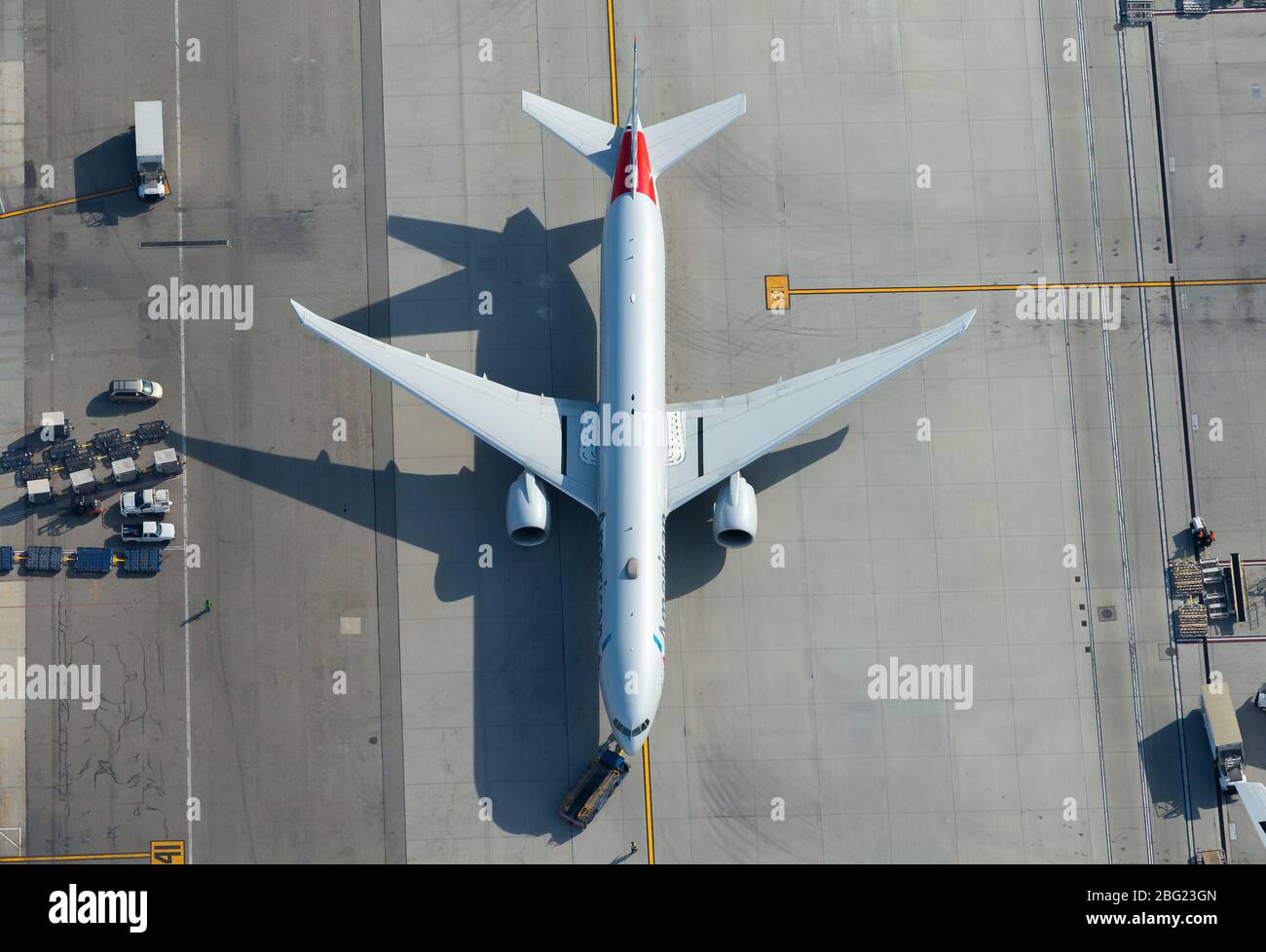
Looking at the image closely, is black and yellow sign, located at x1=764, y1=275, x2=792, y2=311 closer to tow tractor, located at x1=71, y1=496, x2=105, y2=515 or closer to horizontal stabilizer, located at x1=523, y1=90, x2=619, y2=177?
horizontal stabilizer, located at x1=523, y1=90, x2=619, y2=177

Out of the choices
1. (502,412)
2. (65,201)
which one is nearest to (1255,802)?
(502,412)

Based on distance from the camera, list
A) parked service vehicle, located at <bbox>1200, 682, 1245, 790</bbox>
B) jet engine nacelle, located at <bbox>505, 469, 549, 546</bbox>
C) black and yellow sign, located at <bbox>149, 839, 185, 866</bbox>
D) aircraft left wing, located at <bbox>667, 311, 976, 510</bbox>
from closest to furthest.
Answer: jet engine nacelle, located at <bbox>505, 469, 549, 546</bbox> < aircraft left wing, located at <bbox>667, 311, 976, 510</bbox> < black and yellow sign, located at <bbox>149, 839, 185, 866</bbox> < parked service vehicle, located at <bbox>1200, 682, 1245, 790</bbox>

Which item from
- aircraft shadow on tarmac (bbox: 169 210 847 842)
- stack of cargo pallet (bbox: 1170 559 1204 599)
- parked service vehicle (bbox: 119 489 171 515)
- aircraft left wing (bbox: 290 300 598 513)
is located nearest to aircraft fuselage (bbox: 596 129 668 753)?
aircraft left wing (bbox: 290 300 598 513)

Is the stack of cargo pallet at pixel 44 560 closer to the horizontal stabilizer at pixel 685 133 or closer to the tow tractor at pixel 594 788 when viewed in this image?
the tow tractor at pixel 594 788

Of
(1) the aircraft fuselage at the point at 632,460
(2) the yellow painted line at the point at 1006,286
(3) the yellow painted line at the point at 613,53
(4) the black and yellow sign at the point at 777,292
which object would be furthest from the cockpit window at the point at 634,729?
(3) the yellow painted line at the point at 613,53

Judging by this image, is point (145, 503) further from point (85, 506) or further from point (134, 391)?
point (134, 391)
